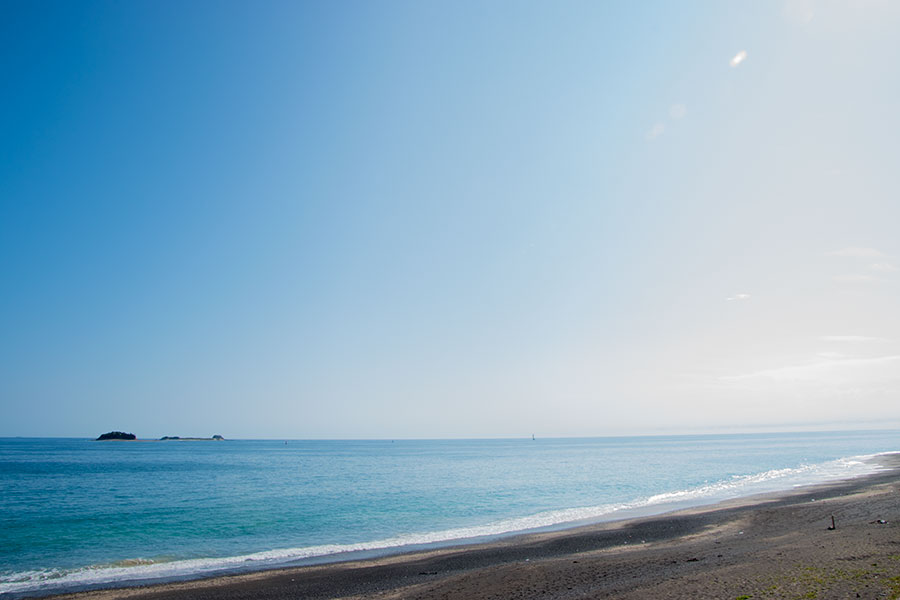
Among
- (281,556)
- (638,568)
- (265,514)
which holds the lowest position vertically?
(265,514)

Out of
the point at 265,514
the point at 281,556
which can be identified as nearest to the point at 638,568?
the point at 281,556

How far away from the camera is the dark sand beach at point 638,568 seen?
43.8ft

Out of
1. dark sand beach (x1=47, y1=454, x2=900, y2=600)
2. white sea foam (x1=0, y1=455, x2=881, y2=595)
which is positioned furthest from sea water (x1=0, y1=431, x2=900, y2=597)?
dark sand beach (x1=47, y1=454, x2=900, y2=600)

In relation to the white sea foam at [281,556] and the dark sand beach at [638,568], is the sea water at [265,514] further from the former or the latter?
the dark sand beach at [638,568]

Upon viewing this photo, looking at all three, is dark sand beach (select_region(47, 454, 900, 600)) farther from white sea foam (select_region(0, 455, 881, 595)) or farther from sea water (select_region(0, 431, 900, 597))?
sea water (select_region(0, 431, 900, 597))

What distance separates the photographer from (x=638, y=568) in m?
17.1

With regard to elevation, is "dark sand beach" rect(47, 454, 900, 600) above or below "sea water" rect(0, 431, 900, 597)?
above

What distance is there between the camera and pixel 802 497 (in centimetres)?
3700

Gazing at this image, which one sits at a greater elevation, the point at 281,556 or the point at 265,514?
the point at 281,556

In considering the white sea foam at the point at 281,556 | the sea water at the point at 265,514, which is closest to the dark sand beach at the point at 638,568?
the white sea foam at the point at 281,556

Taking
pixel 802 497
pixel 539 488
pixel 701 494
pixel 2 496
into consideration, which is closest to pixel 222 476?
pixel 2 496

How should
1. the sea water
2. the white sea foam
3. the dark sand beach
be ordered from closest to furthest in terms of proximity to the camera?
the dark sand beach < the white sea foam < the sea water

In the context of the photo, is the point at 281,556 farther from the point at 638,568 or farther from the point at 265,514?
the point at 638,568

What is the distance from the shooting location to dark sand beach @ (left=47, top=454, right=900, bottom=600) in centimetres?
1335
